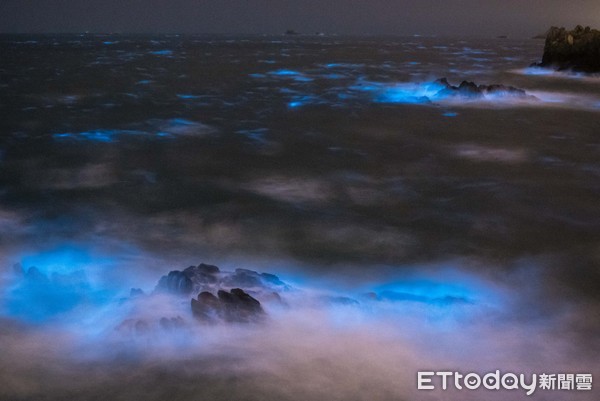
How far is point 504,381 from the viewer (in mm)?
3475

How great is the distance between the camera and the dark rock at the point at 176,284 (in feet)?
14.4

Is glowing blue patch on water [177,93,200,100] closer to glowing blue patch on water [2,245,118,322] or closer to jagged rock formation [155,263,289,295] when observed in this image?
glowing blue patch on water [2,245,118,322]

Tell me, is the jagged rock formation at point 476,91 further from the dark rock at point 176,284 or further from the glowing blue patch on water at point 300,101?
the dark rock at point 176,284

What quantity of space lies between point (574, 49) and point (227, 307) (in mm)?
31653

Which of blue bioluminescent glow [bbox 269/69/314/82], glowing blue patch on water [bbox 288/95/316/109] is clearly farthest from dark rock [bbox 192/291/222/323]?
blue bioluminescent glow [bbox 269/69/314/82]

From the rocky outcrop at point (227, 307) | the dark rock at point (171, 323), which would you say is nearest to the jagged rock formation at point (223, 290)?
the rocky outcrop at point (227, 307)

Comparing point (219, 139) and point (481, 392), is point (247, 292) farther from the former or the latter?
point (219, 139)

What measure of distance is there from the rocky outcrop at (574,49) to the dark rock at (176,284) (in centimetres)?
2958

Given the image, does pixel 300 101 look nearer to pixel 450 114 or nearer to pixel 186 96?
pixel 186 96

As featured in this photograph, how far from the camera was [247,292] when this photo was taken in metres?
4.36

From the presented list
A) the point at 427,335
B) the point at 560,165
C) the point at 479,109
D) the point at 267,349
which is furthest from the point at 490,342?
the point at 479,109

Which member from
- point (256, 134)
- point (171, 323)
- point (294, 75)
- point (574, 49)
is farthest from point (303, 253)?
point (574, 49)

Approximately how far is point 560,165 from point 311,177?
14.2 ft

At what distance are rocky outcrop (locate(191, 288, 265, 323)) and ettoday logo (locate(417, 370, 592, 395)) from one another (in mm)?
1266
